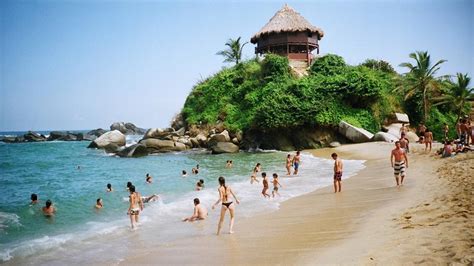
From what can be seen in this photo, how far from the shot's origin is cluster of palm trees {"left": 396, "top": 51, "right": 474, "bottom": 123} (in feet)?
103

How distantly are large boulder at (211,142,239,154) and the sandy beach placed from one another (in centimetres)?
1913

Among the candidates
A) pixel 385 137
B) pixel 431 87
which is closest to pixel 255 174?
pixel 385 137

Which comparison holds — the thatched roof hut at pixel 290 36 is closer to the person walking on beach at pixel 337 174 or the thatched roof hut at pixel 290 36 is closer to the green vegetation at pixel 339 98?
the green vegetation at pixel 339 98

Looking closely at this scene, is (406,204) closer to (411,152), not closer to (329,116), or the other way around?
(411,152)

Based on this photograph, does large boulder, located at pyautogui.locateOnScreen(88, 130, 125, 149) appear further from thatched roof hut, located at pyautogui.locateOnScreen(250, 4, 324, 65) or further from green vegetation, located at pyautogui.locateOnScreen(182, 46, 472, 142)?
thatched roof hut, located at pyautogui.locateOnScreen(250, 4, 324, 65)

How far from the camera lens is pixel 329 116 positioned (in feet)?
102

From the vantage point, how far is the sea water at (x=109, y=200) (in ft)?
27.8

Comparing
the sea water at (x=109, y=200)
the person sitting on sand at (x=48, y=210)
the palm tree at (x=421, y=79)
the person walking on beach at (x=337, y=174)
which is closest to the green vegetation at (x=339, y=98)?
the palm tree at (x=421, y=79)

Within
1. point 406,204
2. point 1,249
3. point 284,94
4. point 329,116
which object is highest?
point 284,94

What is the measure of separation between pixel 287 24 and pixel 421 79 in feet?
56.2

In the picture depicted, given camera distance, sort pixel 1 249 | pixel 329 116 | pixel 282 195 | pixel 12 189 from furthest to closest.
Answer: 1. pixel 329 116
2. pixel 12 189
3. pixel 282 195
4. pixel 1 249

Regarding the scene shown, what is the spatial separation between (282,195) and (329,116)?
1971cm

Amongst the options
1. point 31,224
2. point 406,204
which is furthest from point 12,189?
point 406,204

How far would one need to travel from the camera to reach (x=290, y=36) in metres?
41.2
